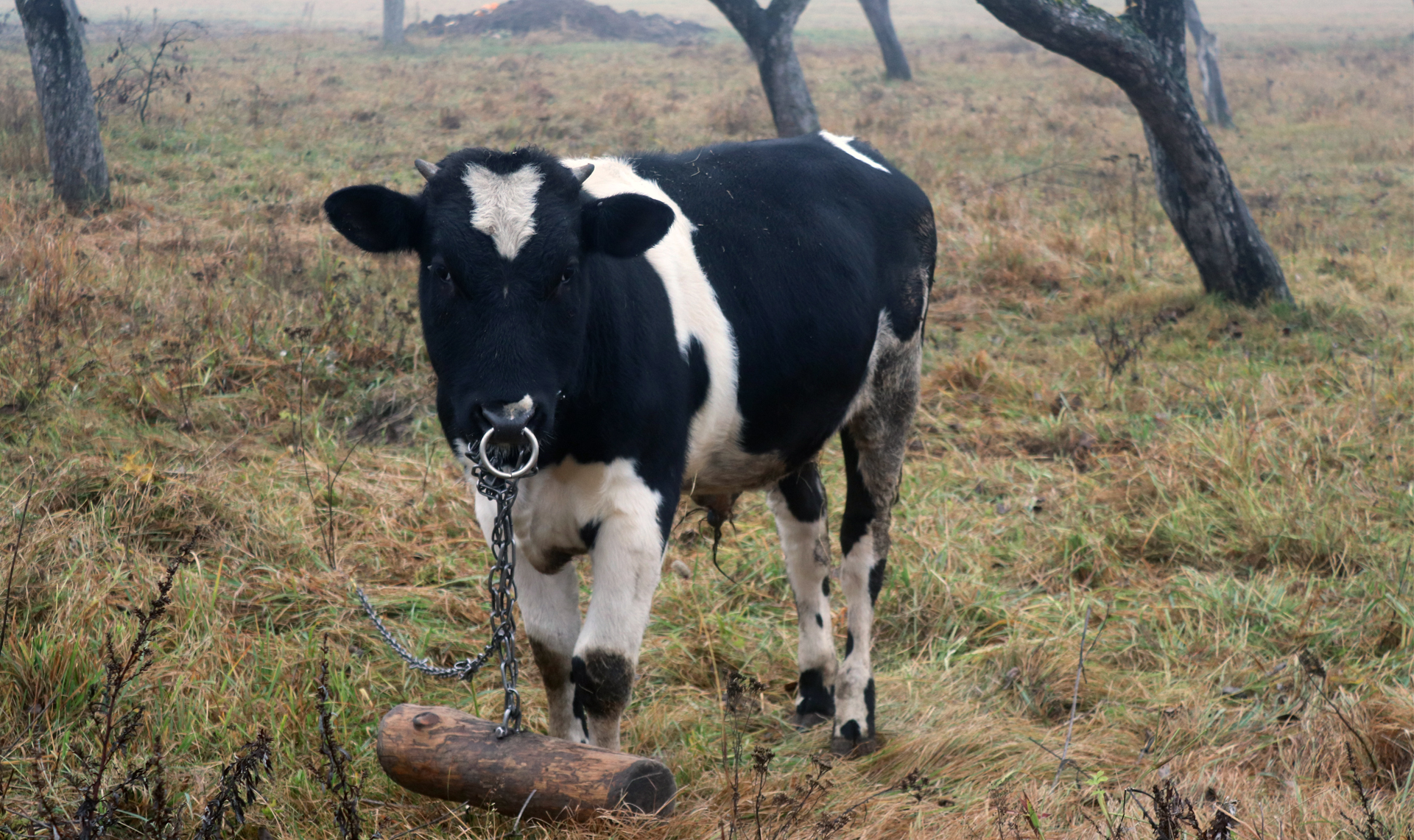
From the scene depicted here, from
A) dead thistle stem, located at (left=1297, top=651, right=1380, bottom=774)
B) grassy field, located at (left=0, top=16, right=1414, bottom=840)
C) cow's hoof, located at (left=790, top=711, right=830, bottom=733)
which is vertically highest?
dead thistle stem, located at (left=1297, top=651, right=1380, bottom=774)

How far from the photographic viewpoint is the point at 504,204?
9.55 ft

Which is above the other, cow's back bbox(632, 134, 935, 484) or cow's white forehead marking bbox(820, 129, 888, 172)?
cow's white forehead marking bbox(820, 129, 888, 172)

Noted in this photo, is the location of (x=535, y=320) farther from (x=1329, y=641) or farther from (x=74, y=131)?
(x=74, y=131)

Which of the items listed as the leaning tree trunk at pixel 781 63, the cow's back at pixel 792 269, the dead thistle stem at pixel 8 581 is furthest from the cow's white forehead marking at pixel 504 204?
the leaning tree trunk at pixel 781 63

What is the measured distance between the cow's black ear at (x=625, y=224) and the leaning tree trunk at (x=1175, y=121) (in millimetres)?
6274

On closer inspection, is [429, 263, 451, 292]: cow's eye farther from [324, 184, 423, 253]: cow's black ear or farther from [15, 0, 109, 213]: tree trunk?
[15, 0, 109, 213]: tree trunk

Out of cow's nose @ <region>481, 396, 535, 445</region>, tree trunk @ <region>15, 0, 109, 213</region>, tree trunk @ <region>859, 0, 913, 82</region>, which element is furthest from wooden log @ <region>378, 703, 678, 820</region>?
tree trunk @ <region>859, 0, 913, 82</region>

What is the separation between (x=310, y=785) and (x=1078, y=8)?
775 centimetres

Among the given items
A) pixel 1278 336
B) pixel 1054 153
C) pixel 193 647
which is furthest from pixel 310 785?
pixel 1054 153

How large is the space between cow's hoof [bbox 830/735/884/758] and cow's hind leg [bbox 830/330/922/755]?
205mm

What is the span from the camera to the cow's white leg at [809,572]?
172 inches

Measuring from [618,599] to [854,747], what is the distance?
127 centimetres

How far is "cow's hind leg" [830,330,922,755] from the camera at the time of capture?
170 inches

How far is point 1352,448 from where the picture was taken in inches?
236
